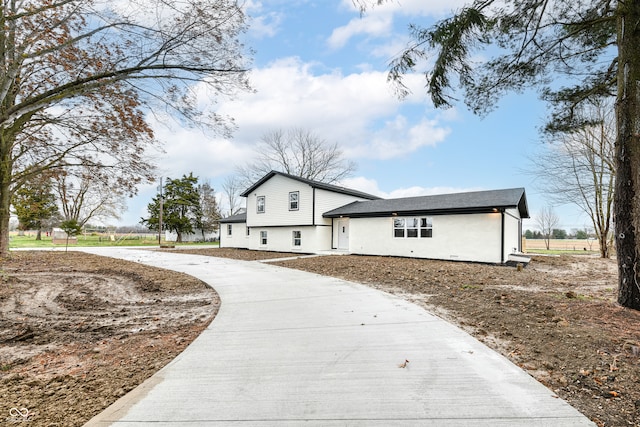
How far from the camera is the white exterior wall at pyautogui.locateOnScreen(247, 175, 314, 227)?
64.8ft

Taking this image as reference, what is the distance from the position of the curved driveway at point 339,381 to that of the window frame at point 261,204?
58.3 ft

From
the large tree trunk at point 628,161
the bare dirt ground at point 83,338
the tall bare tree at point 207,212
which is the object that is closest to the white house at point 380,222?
the large tree trunk at point 628,161

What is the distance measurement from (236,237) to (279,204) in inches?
268

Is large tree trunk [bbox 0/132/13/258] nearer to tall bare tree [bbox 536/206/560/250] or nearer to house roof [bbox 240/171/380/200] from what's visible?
house roof [bbox 240/171/380/200]

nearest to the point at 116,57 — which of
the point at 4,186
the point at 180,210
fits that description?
the point at 4,186

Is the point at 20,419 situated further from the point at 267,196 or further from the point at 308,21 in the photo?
the point at 267,196

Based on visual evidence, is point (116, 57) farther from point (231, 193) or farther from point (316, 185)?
point (231, 193)

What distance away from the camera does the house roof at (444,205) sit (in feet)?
45.0

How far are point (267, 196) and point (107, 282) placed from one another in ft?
45.8

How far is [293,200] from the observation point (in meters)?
20.5

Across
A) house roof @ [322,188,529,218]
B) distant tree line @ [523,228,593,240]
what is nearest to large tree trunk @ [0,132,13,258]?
house roof @ [322,188,529,218]

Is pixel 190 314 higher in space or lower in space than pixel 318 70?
lower

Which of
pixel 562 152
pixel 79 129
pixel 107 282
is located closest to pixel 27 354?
pixel 107 282

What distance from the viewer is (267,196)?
2216 centimetres
